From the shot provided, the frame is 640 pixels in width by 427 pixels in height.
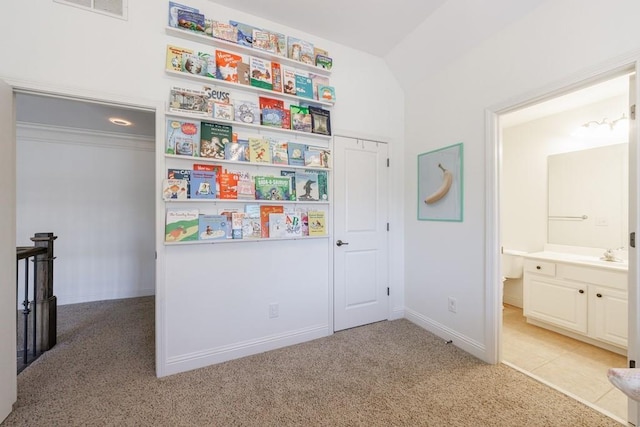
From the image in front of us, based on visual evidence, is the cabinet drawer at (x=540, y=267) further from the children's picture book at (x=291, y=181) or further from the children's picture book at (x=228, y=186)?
the children's picture book at (x=228, y=186)

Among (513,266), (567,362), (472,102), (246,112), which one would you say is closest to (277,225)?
(246,112)

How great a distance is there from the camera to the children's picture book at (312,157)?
7.90ft

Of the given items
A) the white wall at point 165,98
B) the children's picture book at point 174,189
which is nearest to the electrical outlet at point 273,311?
the white wall at point 165,98

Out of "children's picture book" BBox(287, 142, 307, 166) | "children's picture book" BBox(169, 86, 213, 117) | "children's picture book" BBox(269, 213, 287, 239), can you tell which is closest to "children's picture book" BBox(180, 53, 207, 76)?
"children's picture book" BBox(169, 86, 213, 117)

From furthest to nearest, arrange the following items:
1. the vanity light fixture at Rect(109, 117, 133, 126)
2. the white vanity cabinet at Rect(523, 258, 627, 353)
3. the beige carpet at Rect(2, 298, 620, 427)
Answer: the vanity light fixture at Rect(109, 117, 133, 126)
the white vanity cabinet at Rect(523, 258, 627, 353)
the beige carpet at Rect(2, 298, 620, 427)

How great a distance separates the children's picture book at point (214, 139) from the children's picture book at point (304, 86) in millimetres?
740

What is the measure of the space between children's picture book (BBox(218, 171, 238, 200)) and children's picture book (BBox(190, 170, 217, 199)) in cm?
5

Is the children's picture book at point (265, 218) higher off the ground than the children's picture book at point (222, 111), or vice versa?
the children's picture book at point (222, 111)

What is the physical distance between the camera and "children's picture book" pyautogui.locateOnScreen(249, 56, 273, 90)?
2.21 metres

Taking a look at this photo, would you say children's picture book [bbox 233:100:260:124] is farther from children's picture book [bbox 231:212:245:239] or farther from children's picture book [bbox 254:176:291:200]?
children's picture book [bbox 231:212:245:239]

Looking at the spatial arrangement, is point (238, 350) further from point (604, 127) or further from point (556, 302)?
point (604, 127)

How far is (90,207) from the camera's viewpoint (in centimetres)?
377

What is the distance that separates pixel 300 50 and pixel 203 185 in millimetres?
1501

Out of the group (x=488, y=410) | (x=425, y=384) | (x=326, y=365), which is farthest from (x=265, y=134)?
(x=488, y=410)
